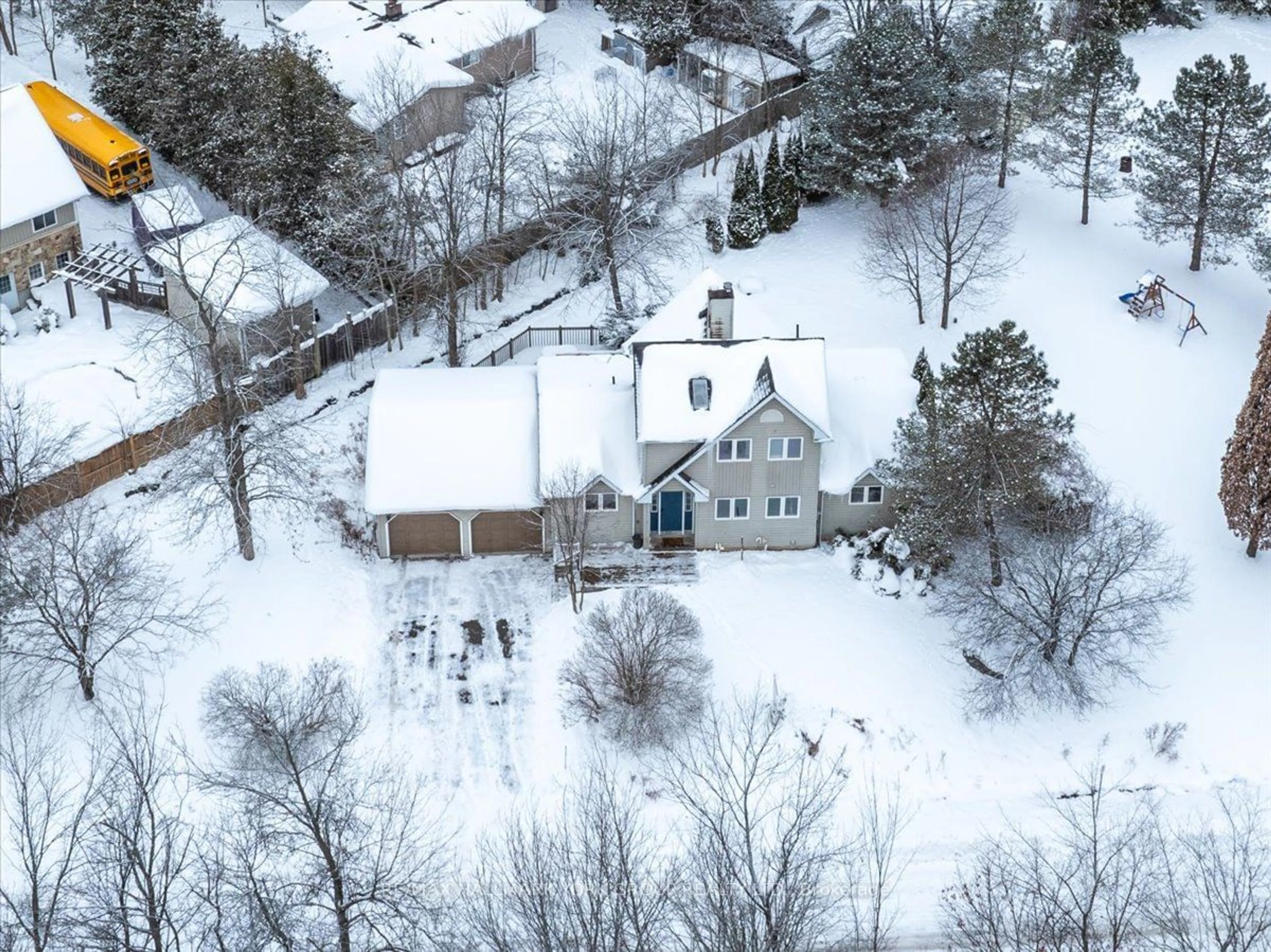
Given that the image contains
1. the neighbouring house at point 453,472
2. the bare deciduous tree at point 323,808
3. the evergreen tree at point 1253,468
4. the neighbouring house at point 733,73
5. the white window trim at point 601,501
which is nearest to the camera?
the bare deciduous tree at point 323,808

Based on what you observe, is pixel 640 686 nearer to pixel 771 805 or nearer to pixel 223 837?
pixel 771 805

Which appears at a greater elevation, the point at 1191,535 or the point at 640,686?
the point at 1191,535

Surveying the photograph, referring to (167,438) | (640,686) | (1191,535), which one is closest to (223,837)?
(640,686)

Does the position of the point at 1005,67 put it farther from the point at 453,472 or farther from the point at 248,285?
the point at 248,285

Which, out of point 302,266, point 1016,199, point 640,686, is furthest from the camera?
point 1016,199

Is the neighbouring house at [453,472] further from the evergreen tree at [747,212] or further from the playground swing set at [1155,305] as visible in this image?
the playground swing set at [1155,305]

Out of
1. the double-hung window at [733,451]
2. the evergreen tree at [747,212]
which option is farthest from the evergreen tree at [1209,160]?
the double-hung window at [733,451]

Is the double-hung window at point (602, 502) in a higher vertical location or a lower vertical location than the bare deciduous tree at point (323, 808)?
higher
